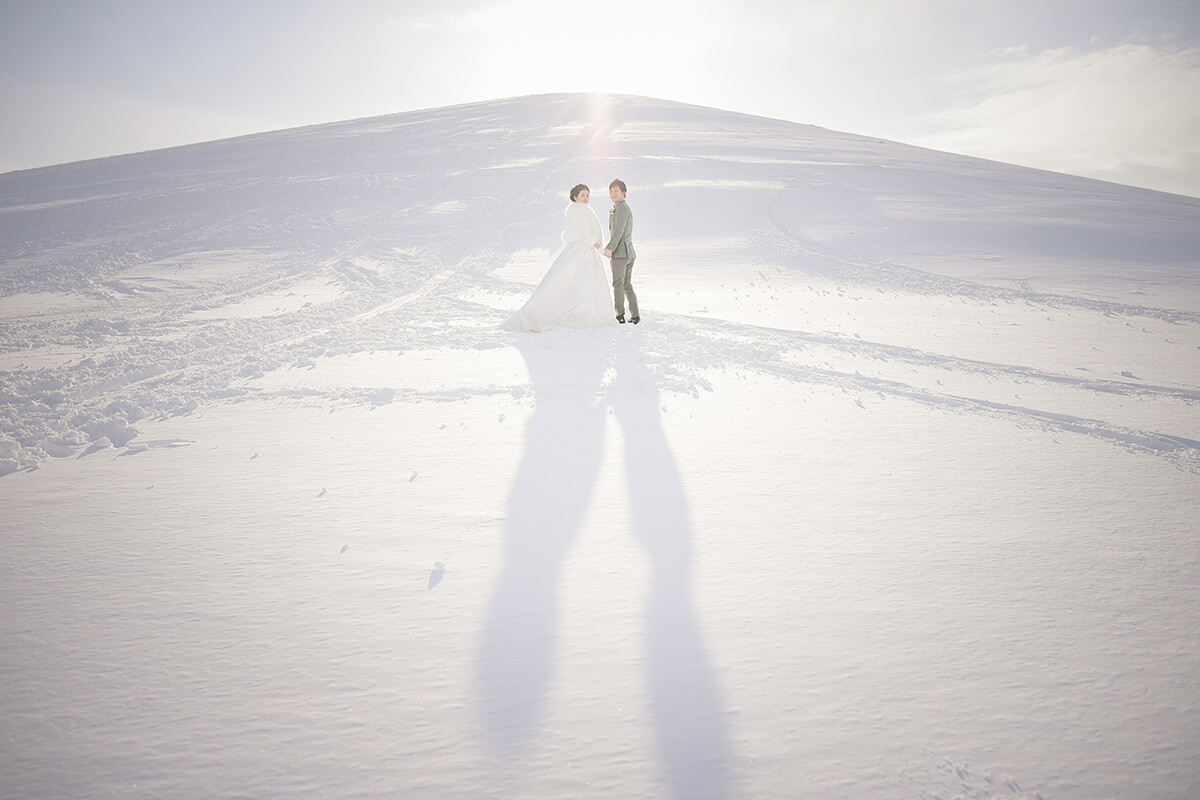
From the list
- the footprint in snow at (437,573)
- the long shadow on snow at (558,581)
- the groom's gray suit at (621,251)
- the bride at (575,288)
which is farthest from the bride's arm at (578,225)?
the footprint in snow at (437,573)

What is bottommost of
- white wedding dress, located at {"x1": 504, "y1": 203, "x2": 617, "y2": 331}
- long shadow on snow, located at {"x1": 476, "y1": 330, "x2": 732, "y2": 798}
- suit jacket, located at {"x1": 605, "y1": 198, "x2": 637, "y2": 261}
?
long shadow on snow, located at {"x1": 476, "y1": 330, "x2": 732, "y2": 798}

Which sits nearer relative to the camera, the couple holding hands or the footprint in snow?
the footprint in snow

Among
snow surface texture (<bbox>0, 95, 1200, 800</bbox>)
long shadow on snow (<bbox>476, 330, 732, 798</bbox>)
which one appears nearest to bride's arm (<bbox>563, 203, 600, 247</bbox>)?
snow surface texture (<bbox>0, 95, 1200, 800</bbox>)

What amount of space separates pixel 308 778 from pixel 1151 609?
10.1ft

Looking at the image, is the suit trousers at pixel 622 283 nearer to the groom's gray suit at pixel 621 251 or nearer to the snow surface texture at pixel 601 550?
the groom's gray suit at pixel 621 251

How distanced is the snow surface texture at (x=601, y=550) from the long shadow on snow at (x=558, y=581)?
0.05 ft

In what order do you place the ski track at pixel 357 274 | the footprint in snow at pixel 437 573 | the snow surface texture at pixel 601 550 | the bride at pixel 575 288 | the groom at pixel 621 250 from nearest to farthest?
1. the snow surface texture at pixel 601 550
2. the footprint in snow at pixel 437 573
3. the ski track at pixel 357 274
4. the groom at pixel 621 250
5. the bride at pixel 575 288

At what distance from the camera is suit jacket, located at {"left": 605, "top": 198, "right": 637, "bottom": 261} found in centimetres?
746

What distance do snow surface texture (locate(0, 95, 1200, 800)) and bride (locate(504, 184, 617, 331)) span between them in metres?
0.37

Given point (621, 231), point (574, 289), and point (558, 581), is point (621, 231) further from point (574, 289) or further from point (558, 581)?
point (558, 581)

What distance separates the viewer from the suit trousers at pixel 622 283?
765 centimetres

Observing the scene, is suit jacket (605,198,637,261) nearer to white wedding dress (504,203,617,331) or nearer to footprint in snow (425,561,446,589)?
white wedding dress (504,203,617,331)

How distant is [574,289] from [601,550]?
5.24 m

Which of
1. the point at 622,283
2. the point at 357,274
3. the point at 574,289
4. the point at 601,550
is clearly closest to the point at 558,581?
the point at 601,550
